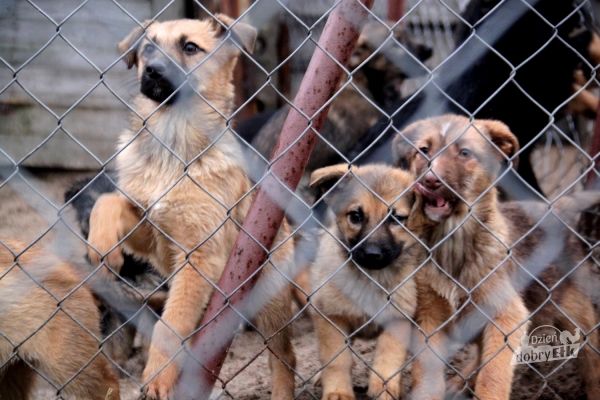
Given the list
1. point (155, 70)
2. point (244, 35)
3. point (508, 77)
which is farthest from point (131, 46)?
point (508, 77)

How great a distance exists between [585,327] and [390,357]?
0.87m

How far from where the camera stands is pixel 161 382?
3.36m

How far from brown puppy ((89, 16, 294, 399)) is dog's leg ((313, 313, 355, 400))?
0.48 feet

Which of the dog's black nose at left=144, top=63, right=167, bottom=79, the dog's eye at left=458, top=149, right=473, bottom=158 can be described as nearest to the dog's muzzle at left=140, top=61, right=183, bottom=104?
the dog's black nose at left=144, top=63, right=167, bottom=79

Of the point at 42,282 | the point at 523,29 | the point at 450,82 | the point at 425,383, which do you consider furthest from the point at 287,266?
the point at 523,29

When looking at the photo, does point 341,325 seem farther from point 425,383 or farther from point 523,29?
point 523,29

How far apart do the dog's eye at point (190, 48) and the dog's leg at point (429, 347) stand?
1367mm

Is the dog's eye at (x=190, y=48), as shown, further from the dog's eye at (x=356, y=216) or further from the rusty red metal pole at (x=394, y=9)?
the rusty red metal pole at (x=394, y=9)

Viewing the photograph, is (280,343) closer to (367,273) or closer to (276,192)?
(367,273)

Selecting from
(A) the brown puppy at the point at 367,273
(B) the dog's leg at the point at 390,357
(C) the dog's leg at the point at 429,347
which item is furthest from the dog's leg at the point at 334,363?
(C) the dog's leg at the point at 429,347

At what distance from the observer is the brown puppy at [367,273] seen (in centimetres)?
378

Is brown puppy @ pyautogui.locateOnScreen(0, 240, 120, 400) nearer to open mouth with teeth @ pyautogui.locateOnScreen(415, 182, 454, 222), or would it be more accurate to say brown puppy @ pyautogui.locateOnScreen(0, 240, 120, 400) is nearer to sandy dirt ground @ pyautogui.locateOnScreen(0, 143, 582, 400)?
sandy dirt ground @ pyautogui.locateOnScreen(0, 143, 582, 400)

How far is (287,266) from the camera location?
4.11 m

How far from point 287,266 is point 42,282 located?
3.58 feet
